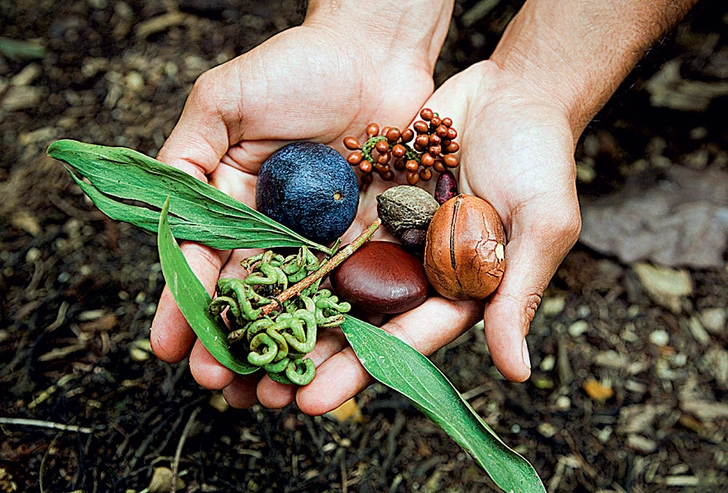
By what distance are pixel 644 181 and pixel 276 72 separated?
2.31 meters

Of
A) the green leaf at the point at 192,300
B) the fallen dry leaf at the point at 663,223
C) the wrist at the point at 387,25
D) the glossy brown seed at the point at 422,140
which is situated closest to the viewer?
the green leaf at the point at 192,300

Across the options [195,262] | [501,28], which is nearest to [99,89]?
[195,262]

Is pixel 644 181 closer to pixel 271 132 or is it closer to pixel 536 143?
pixel 536 143

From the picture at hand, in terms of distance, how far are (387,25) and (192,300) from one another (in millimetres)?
1590

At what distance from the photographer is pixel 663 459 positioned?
2.73 metres

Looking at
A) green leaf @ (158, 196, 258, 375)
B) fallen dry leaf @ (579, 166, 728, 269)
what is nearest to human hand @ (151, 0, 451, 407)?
green leaf @ (158, 196, 258, 375)

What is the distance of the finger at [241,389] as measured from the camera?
6.50 ft

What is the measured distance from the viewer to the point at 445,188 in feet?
7.68

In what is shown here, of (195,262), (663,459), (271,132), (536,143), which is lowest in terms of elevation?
(663,459)

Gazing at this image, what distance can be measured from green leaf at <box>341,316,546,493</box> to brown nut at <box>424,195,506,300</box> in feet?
0.85

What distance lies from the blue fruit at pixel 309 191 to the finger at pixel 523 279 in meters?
0.58

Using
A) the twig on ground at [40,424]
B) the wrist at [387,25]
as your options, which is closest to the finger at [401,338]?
the twig on ground at [40,424]

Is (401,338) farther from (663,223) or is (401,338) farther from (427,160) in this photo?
(663,223)

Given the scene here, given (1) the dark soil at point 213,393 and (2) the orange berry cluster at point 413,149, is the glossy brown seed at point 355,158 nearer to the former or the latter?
(2) the orange berry cluster at point 413,149
